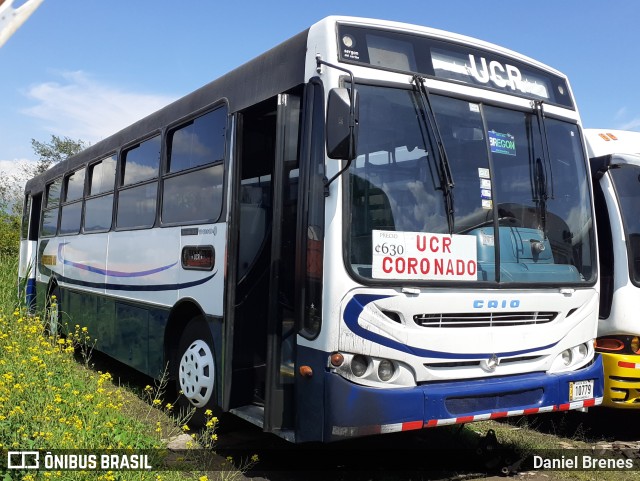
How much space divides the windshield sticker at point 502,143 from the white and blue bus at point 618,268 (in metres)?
1.68

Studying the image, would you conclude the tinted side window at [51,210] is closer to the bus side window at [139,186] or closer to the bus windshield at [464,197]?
the bus side window at [139,186]

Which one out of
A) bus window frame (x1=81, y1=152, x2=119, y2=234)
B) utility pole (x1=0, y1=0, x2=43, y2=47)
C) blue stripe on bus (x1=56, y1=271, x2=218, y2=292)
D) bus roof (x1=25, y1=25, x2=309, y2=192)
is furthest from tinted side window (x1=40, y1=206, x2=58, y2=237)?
utility pole (x1=0, y1=0, x2=43, y2=47)

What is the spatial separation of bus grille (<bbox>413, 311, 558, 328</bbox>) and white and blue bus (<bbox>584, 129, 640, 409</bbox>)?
1.19 meters

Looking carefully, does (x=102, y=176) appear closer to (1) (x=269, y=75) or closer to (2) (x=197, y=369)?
(2) (x=197, y=369)

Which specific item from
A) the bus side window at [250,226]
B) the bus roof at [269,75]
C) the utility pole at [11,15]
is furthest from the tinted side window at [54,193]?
the utility pole at [11,15]

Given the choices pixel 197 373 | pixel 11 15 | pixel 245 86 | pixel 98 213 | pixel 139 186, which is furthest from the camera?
pixel 98 213

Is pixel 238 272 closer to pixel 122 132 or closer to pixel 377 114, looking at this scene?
pixel 377 114

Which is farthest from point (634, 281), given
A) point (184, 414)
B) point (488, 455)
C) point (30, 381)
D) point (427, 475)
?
point (30, 381)

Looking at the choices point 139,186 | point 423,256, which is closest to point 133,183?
point 139,186

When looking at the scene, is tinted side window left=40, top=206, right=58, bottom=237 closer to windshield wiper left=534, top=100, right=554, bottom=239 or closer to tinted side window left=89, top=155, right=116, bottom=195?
tinted side window left=89, top=155, right=116, bottom=195

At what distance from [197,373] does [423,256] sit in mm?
2439

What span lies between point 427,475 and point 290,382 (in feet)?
4.46

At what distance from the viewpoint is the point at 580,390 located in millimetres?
4805

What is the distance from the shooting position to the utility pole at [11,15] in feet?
5.90
